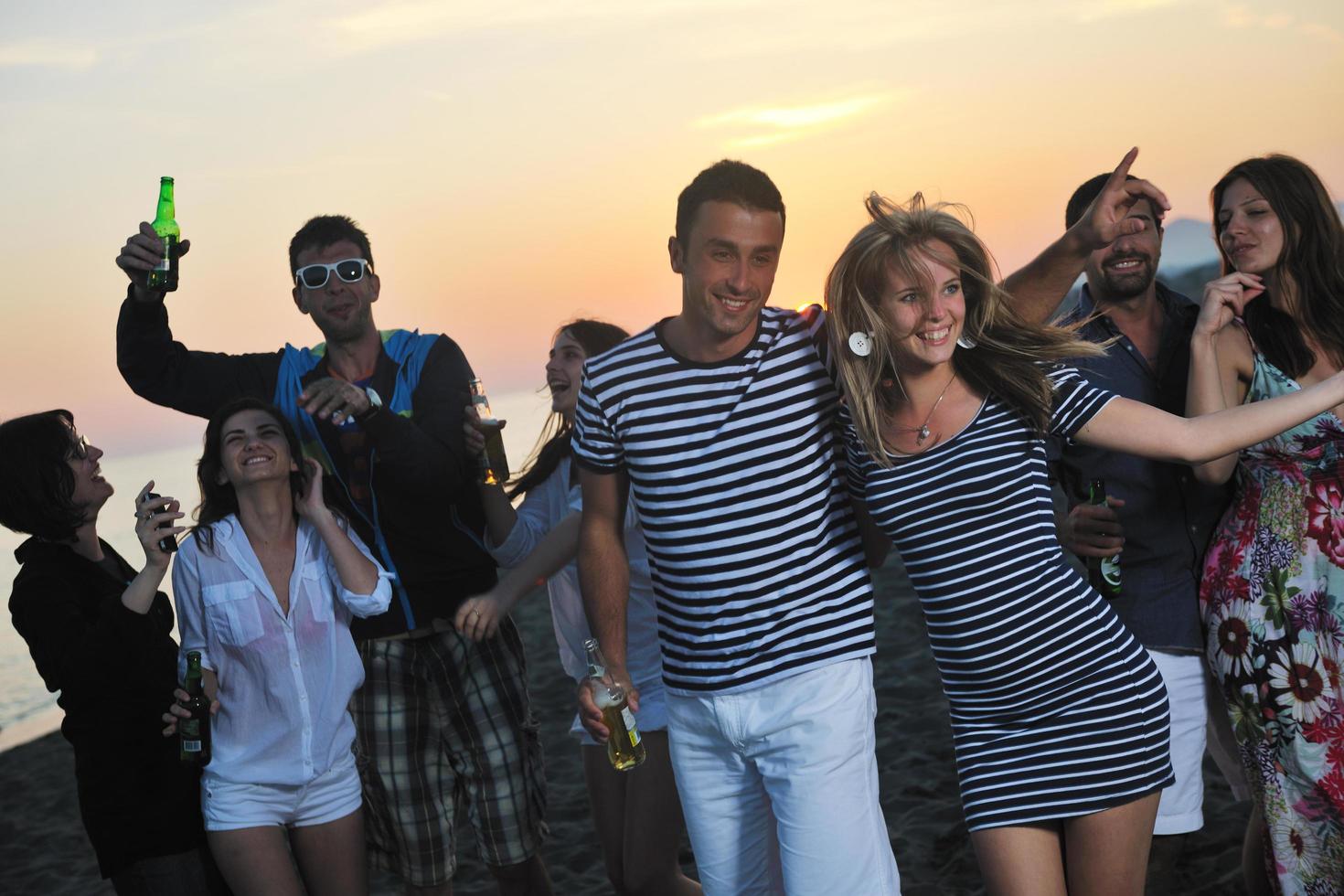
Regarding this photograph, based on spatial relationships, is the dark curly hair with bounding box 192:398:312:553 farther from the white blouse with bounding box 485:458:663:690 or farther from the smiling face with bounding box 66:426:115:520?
the white blouse with bounding box 485:458:663:690

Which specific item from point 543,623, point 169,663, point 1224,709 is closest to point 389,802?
point 169,663

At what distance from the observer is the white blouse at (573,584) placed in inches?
185

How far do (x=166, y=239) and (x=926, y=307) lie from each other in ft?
9.51

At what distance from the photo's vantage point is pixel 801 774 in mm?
3547

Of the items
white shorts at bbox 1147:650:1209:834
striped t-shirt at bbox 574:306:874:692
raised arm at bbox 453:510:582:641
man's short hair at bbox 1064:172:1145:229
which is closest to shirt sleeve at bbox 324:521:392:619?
raised arm at bbox 453:510:582:641

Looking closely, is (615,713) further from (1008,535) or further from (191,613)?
(191,613)

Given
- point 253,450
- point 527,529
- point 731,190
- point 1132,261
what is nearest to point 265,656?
point 253,450

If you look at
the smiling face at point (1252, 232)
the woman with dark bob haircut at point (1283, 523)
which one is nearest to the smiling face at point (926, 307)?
the woman with dark bob haircut at point (1283, 523)

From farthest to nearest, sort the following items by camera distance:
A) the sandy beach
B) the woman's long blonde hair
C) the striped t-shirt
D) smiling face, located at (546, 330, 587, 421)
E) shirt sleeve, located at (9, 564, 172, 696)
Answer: the sandy beach < smiling face, located at (546, 330, 587, 421) < shirt sleeve, located at (9, 564, 172, 696) < the striped t-shirt < the woman's long blonde hair

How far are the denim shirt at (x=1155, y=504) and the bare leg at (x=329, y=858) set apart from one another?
8.76ft

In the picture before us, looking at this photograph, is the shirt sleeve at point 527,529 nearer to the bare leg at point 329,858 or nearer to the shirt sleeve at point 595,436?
the shirt sleeve at point 595,436

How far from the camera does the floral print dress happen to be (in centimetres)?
404

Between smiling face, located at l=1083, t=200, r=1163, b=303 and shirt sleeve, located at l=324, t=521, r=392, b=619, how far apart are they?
2616 millimetres

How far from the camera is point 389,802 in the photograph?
4.75 m
